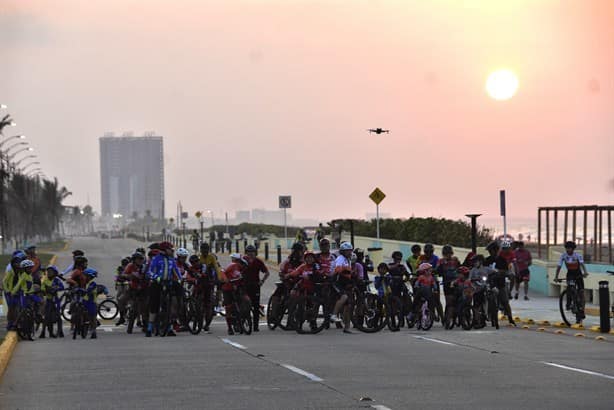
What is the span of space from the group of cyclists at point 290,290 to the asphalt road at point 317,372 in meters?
1.18

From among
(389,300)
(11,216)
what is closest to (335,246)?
(389,300)

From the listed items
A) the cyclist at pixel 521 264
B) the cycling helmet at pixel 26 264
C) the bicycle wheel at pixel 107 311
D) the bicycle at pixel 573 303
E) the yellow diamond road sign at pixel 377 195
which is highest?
the yellow diamond road sign at pixel 377 195

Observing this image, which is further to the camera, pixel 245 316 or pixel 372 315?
pixel 372 315

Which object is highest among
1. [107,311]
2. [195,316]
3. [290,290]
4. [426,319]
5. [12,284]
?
[12,284]

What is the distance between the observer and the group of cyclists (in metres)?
25.1

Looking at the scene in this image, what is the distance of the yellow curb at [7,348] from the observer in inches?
731

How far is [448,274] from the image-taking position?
26203 mm

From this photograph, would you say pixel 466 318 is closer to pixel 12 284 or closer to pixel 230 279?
pixel 230 279

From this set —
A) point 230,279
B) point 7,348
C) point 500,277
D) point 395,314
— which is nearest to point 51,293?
point 230,279

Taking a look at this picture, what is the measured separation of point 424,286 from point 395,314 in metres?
0.83

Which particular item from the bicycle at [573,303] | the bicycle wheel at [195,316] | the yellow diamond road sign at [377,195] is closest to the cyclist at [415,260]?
the bicycle at [573,303]

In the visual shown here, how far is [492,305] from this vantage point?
85.3 ft

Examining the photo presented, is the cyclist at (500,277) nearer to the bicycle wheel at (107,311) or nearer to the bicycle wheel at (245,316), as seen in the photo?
the bicycle wheel at (245,316)

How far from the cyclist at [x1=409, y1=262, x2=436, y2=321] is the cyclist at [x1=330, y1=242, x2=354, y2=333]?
1.52 m
